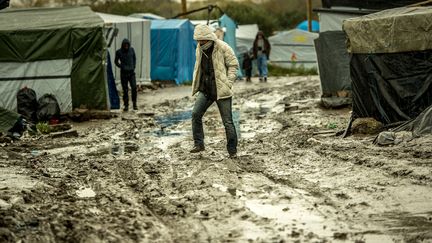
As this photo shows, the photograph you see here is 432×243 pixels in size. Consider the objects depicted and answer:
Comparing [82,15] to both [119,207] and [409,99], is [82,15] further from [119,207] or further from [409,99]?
[119,207]

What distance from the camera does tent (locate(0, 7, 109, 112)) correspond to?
18797 millimetres

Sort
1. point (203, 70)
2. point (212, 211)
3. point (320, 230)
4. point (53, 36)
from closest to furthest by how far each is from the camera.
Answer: point (320, 230)
point (212, 211)
point (203, 70)
point (53, 36)

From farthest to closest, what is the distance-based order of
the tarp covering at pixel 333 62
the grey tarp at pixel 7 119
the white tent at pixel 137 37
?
the white tent at pixel 137 37, the tarp covering at pixel 333 62, the grey tarp at pixel 7 119

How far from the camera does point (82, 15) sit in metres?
20.0

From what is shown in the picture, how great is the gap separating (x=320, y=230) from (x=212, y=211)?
119 centimetres

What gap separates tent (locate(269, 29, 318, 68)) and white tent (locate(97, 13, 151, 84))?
1345 cm

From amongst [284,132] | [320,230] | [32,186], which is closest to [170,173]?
[32,186]

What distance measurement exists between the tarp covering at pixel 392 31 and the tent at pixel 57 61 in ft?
23.5

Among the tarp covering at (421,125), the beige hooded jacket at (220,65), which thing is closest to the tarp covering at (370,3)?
the tarp covering at (421,125)

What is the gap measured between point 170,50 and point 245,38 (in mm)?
10023

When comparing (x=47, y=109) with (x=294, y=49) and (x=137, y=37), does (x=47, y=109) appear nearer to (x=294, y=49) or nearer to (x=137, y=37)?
(x=137, y=37)

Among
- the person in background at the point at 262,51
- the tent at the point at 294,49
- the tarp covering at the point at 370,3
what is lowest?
the tent at the point at 294,49

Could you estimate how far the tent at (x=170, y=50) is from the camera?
3050 cm

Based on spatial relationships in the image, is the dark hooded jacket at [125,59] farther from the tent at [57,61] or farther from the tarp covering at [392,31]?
the tarp covering at [392,31]
